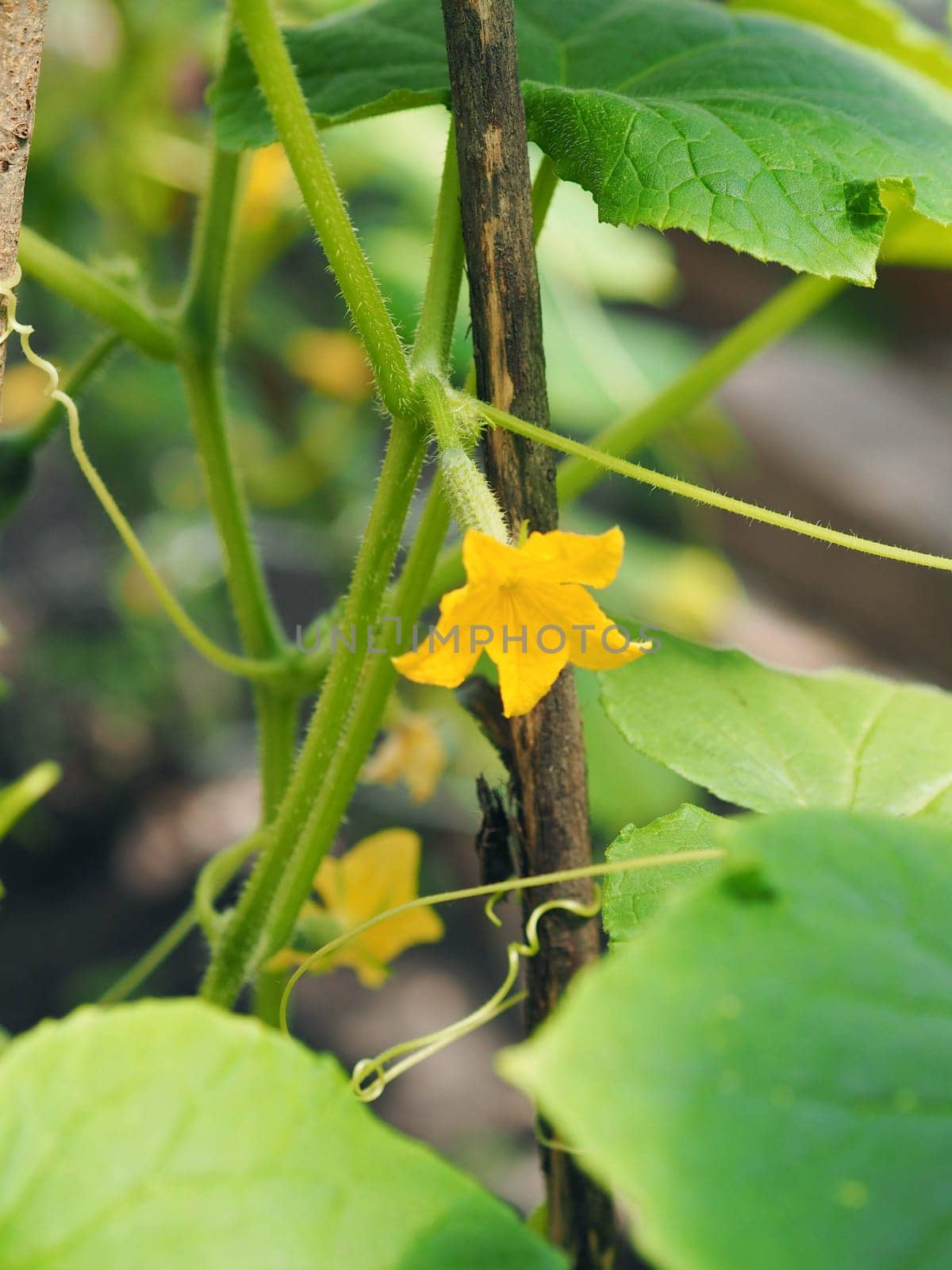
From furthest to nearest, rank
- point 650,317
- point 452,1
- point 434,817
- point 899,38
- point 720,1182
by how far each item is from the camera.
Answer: point 650,317 → point 434,817 → point 899,38 → point 452,1 → point 720,1182

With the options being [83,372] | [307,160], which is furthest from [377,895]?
[307,160]

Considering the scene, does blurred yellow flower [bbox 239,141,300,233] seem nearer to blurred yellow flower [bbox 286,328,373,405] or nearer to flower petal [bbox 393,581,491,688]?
blurred yellow flower [bbox 286,328,373,405]

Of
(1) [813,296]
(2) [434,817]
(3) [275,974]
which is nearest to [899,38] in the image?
(1) [813,296]

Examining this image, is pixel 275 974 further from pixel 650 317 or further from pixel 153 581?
pixel 650 317

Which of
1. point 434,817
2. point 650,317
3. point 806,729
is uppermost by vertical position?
point 806,729

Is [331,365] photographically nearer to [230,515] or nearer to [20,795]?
[230,515]

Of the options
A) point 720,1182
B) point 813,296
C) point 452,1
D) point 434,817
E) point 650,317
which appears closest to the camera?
point 720,1182

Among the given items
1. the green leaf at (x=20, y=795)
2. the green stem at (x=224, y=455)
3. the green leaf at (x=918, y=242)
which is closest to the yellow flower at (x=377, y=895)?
the green stem at (x=224, y=455)
